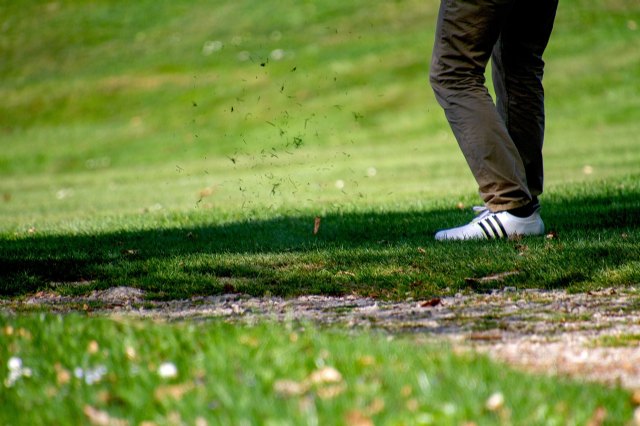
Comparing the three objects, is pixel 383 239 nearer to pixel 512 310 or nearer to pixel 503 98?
pixel 503 98

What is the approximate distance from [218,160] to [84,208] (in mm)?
8698

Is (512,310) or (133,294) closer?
(512,310)

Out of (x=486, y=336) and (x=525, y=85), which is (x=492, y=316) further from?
(x=525, y=85)

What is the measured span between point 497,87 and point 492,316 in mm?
2662

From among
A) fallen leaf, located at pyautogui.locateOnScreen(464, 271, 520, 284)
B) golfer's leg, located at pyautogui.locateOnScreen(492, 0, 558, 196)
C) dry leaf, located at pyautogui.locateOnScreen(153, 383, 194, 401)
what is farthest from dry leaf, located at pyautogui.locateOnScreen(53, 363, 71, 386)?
golfer's leg, located at pyautogui.locateOnScreen(492, 0, 558, 196)

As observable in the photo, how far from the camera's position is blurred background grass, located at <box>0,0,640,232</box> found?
1291cm

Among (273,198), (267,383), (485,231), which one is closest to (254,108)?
(273,198)

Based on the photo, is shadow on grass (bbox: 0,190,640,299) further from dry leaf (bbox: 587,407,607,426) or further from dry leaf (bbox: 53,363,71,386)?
dry leaf (bbox: 587,407,607,426)

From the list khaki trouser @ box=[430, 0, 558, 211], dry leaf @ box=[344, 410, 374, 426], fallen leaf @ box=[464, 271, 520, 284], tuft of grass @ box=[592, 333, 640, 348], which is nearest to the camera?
dry leaf @ box=[344, 410, 374, 426]

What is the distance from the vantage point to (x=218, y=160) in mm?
20594

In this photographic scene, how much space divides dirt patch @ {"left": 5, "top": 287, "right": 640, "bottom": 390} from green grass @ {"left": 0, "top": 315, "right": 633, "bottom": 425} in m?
0.25

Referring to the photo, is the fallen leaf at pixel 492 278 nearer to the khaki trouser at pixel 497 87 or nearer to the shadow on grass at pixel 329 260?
the shadow on grass at pixel 329 260

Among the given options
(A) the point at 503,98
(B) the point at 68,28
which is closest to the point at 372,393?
(A) the point at 503,98

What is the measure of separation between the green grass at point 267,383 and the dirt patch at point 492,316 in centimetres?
25
